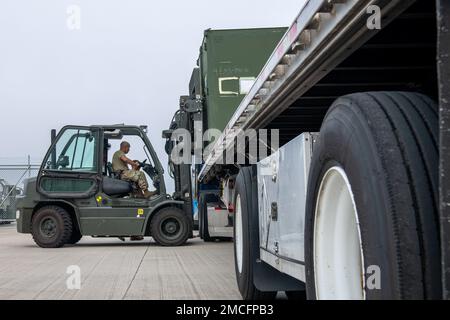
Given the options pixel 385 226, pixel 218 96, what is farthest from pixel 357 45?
pixel 218 96

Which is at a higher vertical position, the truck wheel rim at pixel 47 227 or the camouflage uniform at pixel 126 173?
the camouflage uniform at pixel 126 173

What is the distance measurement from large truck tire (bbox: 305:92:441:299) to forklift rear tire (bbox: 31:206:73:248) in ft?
36.4

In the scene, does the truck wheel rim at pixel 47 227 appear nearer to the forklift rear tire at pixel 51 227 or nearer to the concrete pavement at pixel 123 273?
the forklift rear tire at pixel 51 227

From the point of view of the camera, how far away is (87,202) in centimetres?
1360

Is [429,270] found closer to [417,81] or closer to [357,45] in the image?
[357,45]

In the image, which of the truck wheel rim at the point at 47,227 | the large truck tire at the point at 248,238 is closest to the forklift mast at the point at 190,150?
the truck wheel rim at the point at 47,227

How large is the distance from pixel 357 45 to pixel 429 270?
1331 millimetres

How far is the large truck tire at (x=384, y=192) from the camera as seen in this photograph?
2094 millimetres

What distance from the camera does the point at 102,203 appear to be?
13578mm

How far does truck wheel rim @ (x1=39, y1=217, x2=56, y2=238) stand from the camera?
44.1ft

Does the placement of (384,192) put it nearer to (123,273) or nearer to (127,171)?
(123,273)

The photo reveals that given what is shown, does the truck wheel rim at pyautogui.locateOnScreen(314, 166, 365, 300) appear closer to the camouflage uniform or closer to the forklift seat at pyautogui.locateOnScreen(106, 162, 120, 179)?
the camouflage uniform

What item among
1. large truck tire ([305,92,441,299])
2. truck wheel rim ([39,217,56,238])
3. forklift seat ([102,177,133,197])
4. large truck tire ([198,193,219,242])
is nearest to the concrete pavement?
truck wheel rim ([39,217,56,238])

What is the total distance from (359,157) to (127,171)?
11.9 m
